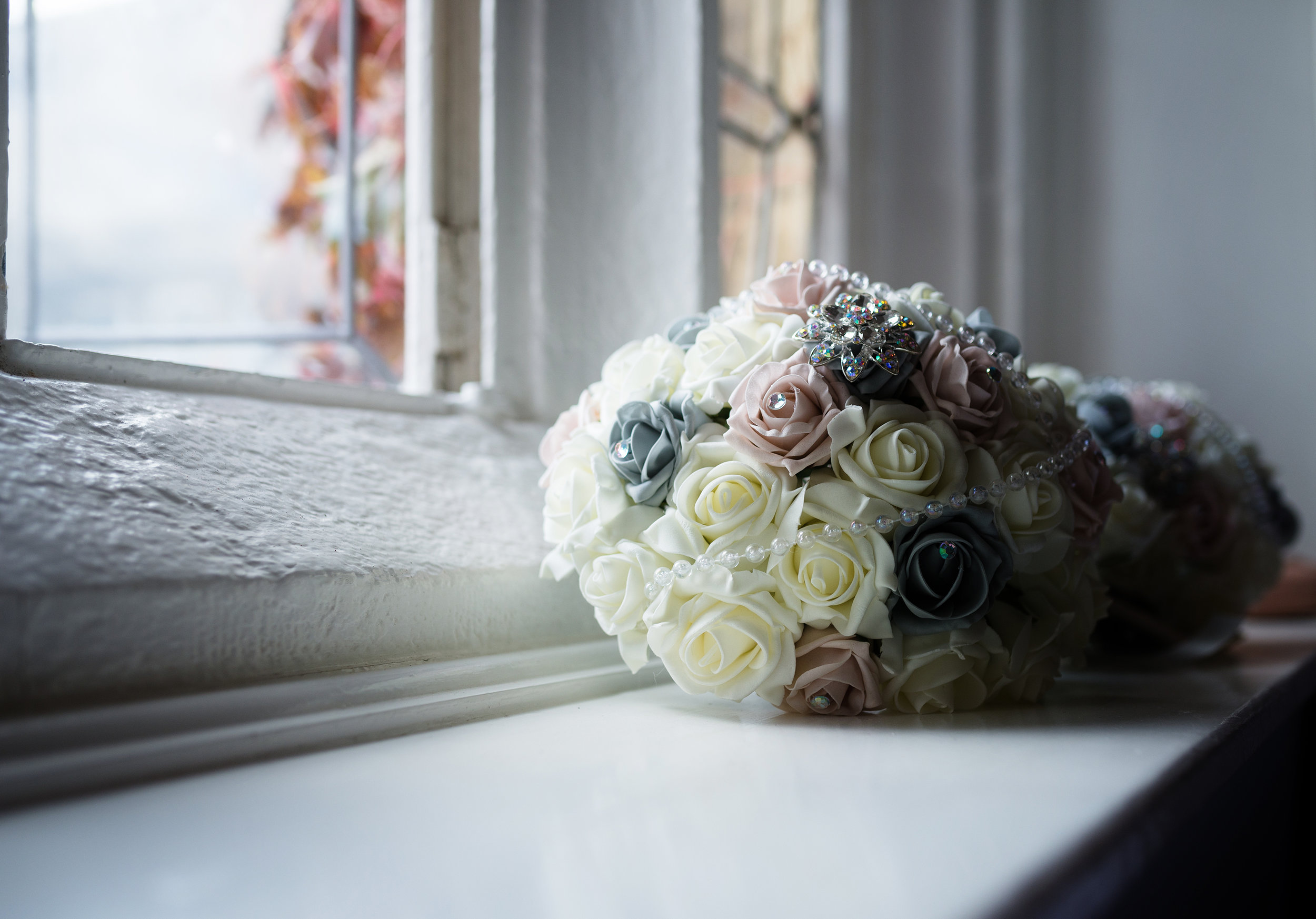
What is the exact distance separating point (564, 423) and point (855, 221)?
2.92 feet

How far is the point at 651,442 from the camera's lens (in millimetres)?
639

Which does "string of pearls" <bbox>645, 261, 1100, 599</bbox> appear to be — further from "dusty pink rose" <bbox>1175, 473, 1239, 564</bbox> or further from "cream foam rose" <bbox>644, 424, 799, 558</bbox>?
"dusty pink rose" <bbox>1175, 473, 1239, 564</bbox>

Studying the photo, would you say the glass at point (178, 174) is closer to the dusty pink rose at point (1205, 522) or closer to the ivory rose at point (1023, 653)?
the ivory rose at point (1023, 653)

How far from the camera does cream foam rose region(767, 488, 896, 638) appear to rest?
600 mm

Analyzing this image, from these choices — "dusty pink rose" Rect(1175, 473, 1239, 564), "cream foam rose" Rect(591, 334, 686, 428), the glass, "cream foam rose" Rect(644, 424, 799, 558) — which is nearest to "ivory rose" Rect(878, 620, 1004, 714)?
"cream foam rose" Rect(644, 424, 799, 558)

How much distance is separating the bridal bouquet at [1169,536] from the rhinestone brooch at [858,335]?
13.9 inches

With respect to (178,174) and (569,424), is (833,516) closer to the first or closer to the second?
(569,424)

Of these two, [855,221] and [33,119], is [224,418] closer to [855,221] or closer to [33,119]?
[33,119]

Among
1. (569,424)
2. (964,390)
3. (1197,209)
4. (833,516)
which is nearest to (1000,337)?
(964,390)

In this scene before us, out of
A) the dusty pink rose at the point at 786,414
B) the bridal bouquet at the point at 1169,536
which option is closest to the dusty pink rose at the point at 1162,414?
the bridal bouquet at the point at 1169,536

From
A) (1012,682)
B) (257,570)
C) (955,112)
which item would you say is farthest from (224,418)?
(955,112)

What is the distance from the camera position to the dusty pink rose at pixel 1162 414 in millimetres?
987

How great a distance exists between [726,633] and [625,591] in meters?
0.08

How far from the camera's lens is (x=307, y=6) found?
1.25 meters
